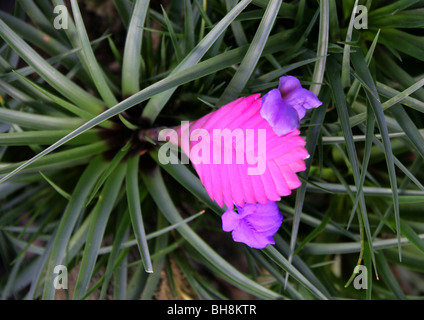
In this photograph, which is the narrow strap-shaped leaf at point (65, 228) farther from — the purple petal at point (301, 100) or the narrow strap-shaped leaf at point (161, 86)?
the purple petal at point (301, 100)

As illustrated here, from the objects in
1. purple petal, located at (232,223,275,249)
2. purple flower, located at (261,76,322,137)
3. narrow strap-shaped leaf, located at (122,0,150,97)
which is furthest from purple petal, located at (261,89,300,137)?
narrow strap-shaped leaf, located at (122,0,150,97)

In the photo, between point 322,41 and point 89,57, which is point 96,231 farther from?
point 322,41

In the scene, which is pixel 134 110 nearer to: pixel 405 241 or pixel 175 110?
pixel 175 110

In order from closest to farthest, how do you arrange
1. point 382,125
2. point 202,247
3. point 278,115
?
point 278,115 → point 382,125 → point 202,247

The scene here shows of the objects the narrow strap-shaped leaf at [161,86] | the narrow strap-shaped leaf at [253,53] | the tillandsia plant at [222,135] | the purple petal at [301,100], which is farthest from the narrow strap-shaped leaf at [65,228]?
the purple petal at [301,100]

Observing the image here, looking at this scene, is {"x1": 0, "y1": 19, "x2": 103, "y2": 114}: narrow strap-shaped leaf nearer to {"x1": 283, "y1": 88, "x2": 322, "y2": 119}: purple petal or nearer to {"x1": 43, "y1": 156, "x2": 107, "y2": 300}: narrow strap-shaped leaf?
{"x1": 43, "y1": 156, "x2": 107, "y2": 300}: narrow strap-shaped leaf

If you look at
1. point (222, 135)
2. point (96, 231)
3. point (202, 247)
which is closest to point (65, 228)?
point (96, 231)
